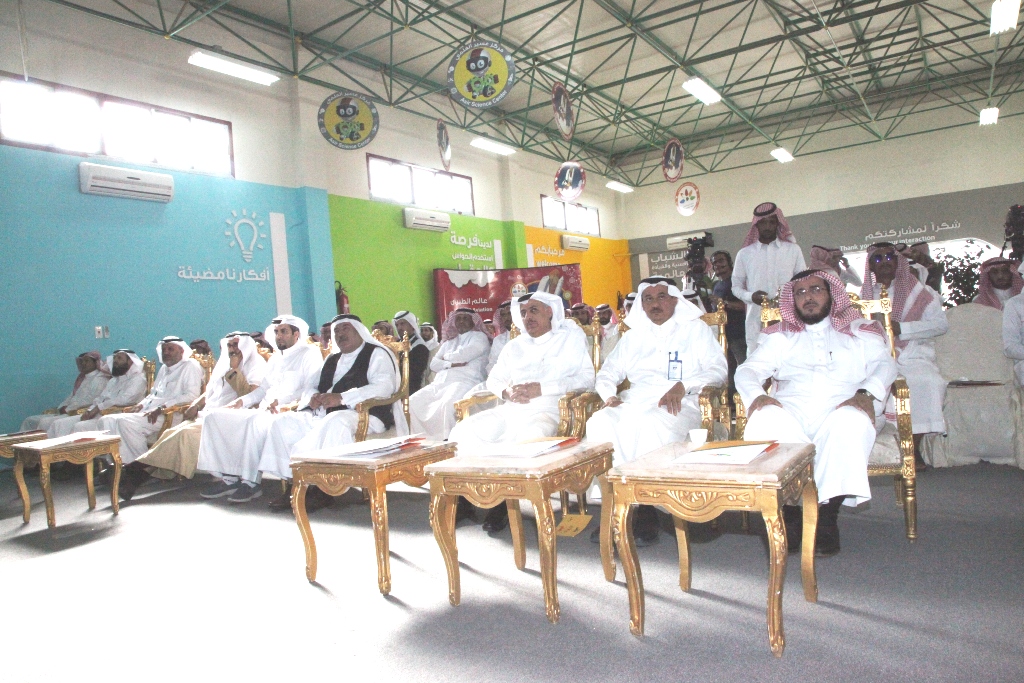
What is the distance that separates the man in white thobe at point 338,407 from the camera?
4113mm

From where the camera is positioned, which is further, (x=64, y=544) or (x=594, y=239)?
(x=594, y=239)

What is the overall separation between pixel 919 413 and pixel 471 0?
7288 mm

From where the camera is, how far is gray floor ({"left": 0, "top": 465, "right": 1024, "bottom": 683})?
187cm

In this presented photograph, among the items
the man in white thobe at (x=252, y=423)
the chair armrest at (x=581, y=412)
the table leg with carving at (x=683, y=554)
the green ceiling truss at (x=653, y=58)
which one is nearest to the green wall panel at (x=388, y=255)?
the green ceiling truss at (x=653, y=58)

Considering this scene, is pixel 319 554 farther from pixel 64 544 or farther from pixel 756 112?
pixel 756 112

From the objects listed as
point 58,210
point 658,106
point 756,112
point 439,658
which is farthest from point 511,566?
point 756,112

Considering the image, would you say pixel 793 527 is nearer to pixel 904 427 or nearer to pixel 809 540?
pixel 809 540

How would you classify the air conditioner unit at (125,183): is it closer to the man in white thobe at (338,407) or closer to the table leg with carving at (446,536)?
the man in white thobe at (338,407)

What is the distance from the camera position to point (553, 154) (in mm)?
14453

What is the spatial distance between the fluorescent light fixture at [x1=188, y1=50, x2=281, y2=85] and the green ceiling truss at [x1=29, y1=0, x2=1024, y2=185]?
2.06 ft

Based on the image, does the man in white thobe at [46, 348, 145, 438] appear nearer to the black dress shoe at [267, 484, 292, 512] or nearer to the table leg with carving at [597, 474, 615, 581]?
the black dress shoe at [267, 484, 292, 512]

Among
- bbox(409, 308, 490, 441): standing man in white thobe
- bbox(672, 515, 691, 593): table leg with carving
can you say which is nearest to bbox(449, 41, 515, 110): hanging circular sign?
bbox(409, 308, 490, 441): standing man in white thobe

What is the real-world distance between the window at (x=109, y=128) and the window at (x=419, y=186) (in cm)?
253

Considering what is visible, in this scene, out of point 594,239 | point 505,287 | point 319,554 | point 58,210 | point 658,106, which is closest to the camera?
point 319,554
